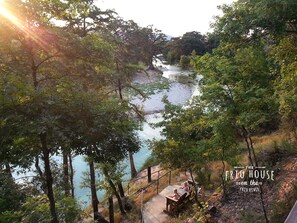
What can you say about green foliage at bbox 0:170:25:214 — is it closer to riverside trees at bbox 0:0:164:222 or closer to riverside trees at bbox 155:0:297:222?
riverside trees at bbox 0:0:164:222

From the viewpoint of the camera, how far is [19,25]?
4.80 metres

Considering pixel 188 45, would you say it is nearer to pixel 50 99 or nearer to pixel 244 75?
pixel 244 75

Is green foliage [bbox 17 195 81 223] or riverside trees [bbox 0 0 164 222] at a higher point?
riverside trees [bbox 0 0 164 222]

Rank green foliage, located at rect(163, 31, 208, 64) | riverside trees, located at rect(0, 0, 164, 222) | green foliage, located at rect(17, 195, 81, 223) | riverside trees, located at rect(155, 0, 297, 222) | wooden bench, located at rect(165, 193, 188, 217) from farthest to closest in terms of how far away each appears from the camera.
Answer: green foliage, located at rect(163, 31, 208, 64)
wooden bench, located at rect(165, 193, 188, 217)
riverside trees, located at rect(155, 0, 297, 222)
green foliage, located at rect(17, 195, 81, 223)
riverside trees, located at rect(0, 0, 164, 222)

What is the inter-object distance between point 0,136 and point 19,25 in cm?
198

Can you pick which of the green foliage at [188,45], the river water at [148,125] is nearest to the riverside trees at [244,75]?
the river water at [148,125]

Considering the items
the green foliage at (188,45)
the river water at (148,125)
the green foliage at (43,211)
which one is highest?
the green foliage at (188,45)

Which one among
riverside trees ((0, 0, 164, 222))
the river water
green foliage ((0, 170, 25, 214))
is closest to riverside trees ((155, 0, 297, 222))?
riverside trees ((0, 0, 164, 222))

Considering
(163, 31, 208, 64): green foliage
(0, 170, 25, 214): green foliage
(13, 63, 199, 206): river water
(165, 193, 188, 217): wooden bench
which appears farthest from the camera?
(163, 31, 208, 64): green foliage

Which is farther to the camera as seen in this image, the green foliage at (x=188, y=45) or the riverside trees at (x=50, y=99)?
the green foliage at (x=188, y=45)

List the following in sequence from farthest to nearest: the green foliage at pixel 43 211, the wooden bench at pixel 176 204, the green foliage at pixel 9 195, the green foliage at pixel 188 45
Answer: the green foliage at pixel 188 45 < the wooden bench at pixel 176 204 < the green foliage at pixel 9 195 < the green foliage at pixel 43 211

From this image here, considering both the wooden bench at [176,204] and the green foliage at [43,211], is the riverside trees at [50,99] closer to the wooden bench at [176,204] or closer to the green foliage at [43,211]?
the green foliage at [43,211]

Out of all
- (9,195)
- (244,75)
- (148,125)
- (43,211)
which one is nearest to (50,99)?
(43,211)

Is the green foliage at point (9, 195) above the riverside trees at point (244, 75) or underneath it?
underneath
